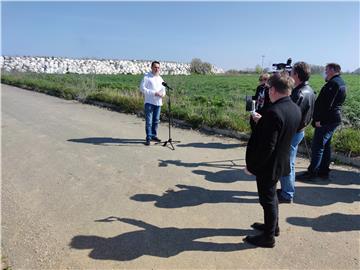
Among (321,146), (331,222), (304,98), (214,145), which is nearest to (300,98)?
(304,98)

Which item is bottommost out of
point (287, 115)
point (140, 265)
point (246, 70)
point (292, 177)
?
point (140, 265)

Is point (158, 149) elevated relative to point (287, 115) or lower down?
lower down

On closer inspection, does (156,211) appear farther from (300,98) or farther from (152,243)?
(300,98)

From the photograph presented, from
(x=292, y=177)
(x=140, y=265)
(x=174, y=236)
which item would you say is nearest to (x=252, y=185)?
(x=292, y=177)

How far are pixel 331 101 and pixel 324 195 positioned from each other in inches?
59.0

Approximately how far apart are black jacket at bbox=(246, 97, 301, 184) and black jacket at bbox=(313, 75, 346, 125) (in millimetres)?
2058

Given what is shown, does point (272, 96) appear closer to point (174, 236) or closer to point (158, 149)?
point (174, 236)

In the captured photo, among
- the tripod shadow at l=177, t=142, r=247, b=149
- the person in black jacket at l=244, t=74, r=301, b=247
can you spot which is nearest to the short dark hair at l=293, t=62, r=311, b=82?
the person in black jacket at l=244, t=74, r=301, b=247

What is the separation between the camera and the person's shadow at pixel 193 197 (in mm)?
4785

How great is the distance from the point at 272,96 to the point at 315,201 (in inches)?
82.2

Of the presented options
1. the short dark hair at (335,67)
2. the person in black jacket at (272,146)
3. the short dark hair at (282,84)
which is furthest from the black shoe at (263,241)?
the short dark hair at (335,67)

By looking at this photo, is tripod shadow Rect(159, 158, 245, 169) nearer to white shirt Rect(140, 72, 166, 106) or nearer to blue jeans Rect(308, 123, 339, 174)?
blue jeans Rect(308, 123, 339, 174)

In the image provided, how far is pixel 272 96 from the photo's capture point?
11.9ft

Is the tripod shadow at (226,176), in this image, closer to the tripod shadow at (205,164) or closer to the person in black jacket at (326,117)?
the tripod shadow at (205,164)
